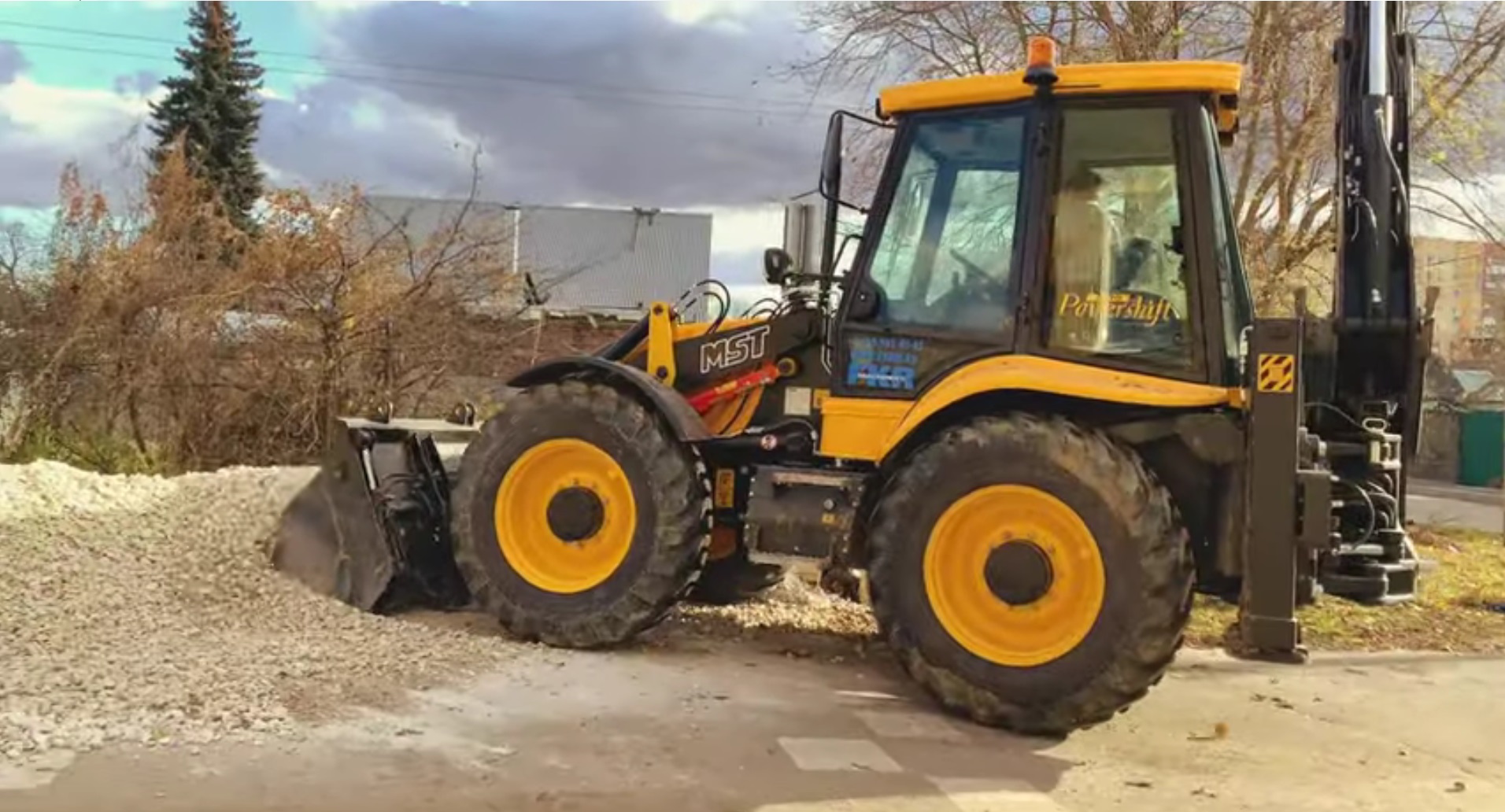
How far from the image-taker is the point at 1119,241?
593 centimetres

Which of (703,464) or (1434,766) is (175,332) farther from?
(1434,766)

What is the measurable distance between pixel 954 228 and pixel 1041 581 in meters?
1.75

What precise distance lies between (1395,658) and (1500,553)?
5881 mm

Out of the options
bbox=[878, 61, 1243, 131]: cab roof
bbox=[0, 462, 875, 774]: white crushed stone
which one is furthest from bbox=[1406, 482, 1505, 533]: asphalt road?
bbox=[0, 462, 875, 774]: white crushed stone

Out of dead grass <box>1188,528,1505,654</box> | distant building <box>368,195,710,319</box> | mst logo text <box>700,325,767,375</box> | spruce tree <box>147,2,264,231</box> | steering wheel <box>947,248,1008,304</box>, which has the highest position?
spruce tree <box>147,2,264,231</box>

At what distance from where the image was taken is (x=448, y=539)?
7391mm

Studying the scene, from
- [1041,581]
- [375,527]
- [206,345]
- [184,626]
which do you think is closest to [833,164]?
[1041,581]

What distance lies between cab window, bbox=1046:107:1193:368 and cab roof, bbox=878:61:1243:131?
0.11 meters

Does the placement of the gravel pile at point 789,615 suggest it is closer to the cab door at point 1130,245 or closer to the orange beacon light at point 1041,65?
the cab door at point 1130,245

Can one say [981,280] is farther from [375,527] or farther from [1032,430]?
[375,527]

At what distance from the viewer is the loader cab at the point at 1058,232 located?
18.9ft

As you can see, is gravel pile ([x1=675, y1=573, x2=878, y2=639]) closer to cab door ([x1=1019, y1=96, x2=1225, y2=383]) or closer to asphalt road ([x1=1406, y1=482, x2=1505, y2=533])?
cab door ([x1=1019, y1=96, x2=1225, y2=383])

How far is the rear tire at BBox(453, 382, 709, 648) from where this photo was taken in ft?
21.5

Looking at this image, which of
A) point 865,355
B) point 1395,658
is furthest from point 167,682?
point 1395,658
